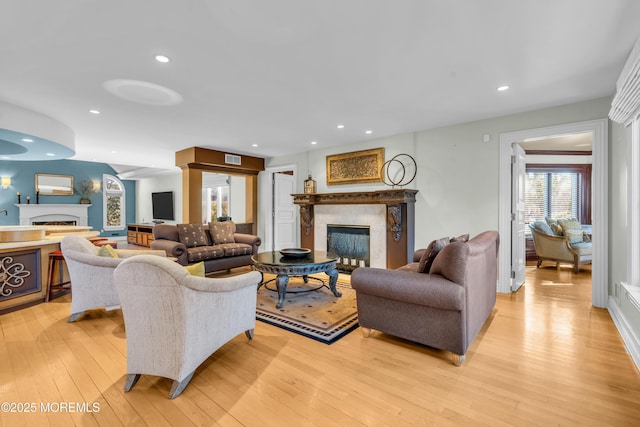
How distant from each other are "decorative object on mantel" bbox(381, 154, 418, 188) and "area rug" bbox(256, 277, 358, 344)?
194cm

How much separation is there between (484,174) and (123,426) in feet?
14.4

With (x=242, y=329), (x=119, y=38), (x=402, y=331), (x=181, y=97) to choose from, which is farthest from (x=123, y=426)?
(x=181, y=97)

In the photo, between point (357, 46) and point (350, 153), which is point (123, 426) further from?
point (350, 153)

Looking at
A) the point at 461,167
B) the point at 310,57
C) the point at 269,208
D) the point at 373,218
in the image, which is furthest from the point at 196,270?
the point at 269,208

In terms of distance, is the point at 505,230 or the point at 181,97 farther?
the point at 505,230

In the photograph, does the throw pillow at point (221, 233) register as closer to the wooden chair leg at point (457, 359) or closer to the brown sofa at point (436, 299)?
the brown sofa at point (436, 299)

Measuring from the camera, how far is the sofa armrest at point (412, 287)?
6.72 feet

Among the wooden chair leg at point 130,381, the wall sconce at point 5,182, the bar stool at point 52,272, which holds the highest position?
the wall sconce at point 5,182

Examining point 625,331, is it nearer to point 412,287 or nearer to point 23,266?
point 412,287

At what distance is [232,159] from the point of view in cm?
611

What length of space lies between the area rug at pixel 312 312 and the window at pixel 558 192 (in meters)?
4.98

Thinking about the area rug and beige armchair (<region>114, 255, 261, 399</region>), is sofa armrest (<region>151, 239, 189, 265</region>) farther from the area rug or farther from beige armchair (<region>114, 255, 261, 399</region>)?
beige armchair (<region>114, 255, 261, 399</region>)

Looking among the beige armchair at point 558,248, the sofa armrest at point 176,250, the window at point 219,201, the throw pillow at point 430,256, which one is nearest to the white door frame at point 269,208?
the sofa armrest at point 176,250

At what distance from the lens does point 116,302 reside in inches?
113
